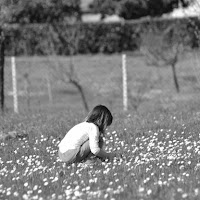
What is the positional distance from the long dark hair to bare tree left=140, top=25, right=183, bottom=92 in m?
9.71

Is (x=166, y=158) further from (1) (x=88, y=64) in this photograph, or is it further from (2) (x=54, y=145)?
(1) (x=88, y=64)

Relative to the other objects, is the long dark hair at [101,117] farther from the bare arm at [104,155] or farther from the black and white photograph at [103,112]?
the bare arm at [104,155]

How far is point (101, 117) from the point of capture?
7.21 metres

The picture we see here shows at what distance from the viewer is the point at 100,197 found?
5.43 m

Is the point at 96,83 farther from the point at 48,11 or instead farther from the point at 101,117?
the point at 101,117

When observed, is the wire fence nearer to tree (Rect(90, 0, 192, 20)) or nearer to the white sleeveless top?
tree (Rect(90, 0, 192, 20))

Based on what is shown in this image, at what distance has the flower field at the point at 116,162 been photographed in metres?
5.75

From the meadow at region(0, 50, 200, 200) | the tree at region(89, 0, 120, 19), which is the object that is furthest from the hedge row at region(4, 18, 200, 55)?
the meadow at region(0, 50, 200, 200)

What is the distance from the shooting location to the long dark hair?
23.6 feet

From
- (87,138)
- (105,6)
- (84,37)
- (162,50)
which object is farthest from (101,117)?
(105,6)

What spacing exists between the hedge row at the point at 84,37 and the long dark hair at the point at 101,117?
12028 millimetres

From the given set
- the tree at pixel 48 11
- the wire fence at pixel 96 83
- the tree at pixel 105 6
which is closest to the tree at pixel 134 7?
the tree at pixel 105 6

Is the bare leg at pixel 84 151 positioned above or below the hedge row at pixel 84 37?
above

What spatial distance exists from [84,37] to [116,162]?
53.0 feet
